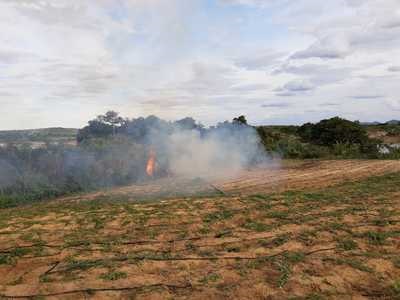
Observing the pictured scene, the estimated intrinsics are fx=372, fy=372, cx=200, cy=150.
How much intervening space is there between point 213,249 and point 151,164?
38.0ft

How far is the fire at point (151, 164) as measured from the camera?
56.5 ft

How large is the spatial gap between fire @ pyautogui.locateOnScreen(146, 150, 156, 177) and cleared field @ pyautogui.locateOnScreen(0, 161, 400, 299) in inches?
282

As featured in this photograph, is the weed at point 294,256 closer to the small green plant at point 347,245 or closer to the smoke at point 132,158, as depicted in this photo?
the small green plant at point 347,245

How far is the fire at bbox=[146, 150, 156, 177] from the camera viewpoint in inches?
678

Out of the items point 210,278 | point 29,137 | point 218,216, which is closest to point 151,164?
point 218,216

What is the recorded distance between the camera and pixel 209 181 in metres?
15.1

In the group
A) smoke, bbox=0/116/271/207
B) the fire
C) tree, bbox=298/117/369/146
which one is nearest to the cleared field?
smoke, bbox=0/116/271/207

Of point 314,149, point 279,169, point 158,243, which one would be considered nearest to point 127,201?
point 158,243

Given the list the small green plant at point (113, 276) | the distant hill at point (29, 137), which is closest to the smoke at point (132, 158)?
the distant hill at point (29, 137)

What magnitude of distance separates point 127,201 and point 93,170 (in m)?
4.81

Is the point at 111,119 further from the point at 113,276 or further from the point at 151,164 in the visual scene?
the point at 113,276

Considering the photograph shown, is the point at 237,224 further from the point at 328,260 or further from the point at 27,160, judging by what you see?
the point at 27,160

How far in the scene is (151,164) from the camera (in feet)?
57.4

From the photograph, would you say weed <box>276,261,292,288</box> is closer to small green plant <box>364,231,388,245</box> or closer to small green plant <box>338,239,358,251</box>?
small green plant <box>338,239,358,251</box>
